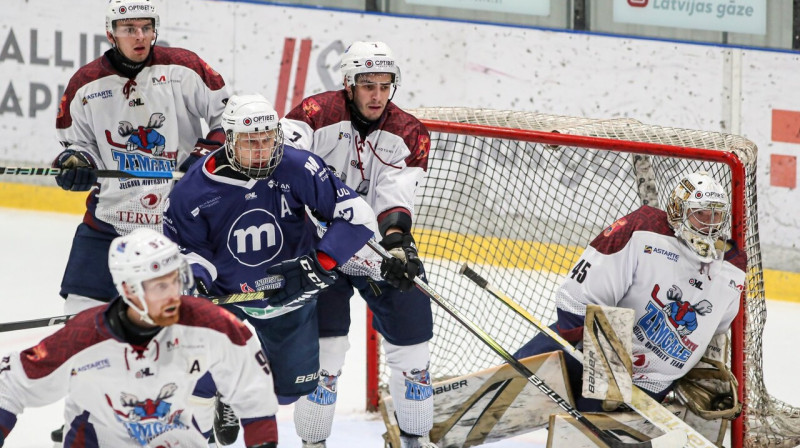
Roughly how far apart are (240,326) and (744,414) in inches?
84.0

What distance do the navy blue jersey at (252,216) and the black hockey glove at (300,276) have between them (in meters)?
0.06

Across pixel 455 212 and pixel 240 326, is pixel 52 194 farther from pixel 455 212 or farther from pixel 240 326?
pixel 240 326

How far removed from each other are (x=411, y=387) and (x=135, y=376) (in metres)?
1.32

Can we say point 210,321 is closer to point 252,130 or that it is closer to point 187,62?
point 252,130

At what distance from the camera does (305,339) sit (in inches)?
156

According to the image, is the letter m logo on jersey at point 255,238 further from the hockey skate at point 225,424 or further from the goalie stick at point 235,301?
the hockey skate at point 225,424

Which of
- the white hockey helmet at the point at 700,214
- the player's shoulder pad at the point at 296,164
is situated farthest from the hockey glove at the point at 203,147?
the white hockey helmet at the point at 700,214

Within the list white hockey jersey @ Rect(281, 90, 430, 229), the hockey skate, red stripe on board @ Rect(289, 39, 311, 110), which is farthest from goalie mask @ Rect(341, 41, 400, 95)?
red stripe on board @ Rect(289, 39, 311, 110)

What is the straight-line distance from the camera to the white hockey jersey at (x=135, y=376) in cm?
303

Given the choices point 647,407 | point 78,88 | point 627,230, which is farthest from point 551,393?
point 78,88

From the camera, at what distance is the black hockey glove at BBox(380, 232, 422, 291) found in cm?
394

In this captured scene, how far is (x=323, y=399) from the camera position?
4223mm

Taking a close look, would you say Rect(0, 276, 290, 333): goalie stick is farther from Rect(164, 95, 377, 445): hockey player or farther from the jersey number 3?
the jersey number 3

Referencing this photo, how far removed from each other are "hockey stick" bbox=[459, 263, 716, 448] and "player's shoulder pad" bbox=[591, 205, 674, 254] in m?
0.33
